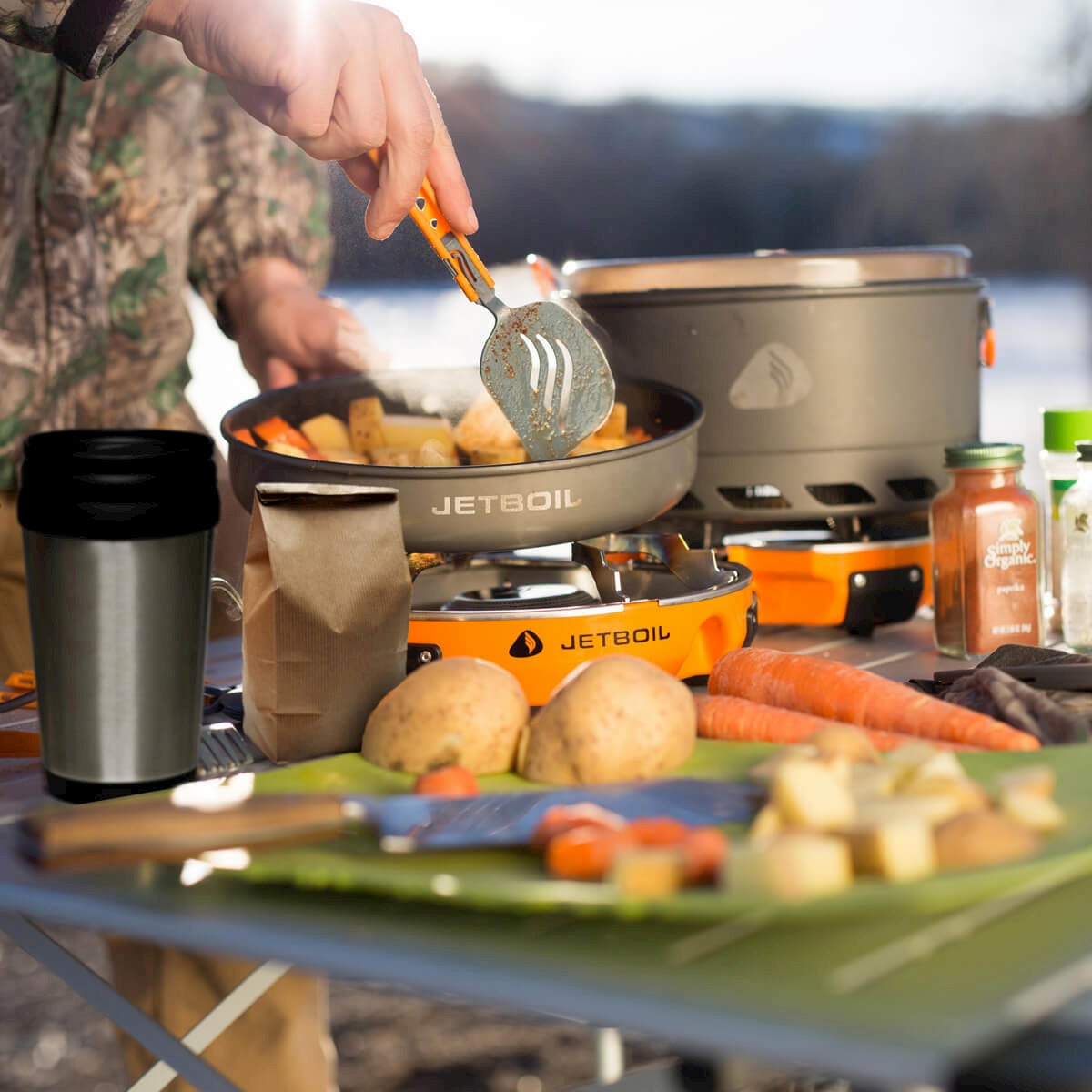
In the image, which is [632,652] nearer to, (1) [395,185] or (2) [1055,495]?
(1) [395,185]

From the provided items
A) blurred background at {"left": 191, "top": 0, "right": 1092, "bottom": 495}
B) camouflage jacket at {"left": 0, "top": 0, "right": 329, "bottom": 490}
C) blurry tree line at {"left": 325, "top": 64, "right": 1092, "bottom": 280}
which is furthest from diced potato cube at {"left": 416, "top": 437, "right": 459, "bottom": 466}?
blurry tree line at {"left": 325, "top": 64, "right": 1092, "bottom": 280}

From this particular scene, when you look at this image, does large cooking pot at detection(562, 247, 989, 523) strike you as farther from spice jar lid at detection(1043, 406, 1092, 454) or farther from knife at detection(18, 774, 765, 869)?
knife at detection(18, 774, 765, 869)

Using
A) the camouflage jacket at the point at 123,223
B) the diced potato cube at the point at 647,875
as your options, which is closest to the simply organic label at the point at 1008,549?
the diced potato cube at the point at 647,875

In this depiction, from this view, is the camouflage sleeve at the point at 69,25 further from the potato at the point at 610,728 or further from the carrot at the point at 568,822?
the carrot at the point at 568,822

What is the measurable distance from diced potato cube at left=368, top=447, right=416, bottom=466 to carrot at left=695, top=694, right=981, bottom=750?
20.6 inches

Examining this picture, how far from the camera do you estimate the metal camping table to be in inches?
25.5

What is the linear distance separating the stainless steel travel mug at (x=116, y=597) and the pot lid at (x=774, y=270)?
89 centimetres

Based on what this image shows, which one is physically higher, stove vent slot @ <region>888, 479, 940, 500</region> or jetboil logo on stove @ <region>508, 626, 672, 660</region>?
stove vent slot @ <region>888, 479, 940, 500</region>

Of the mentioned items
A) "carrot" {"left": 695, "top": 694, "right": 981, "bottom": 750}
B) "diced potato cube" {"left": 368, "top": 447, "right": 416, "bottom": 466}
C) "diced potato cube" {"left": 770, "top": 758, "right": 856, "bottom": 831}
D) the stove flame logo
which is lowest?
"carrot" {"left": 695, "top": 694, "right": 981, "bottom": 750}

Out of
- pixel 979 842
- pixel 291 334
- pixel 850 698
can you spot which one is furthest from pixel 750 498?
pixel 979 842

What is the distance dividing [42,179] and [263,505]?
1505mm

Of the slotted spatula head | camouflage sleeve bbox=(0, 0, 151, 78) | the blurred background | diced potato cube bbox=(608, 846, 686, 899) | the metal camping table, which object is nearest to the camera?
the metal camping table

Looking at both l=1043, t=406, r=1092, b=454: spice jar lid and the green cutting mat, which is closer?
the green cutting mat

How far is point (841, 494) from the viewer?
1.89 metres
